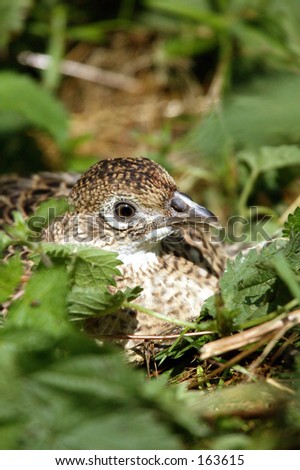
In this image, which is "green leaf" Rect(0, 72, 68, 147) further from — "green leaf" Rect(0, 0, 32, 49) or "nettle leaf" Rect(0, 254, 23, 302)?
"nettle leaf" Rect(0, 254, 23, 302)

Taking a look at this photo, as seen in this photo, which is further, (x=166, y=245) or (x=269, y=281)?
(x=166, y=245)

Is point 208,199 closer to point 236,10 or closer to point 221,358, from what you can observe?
point 236,10

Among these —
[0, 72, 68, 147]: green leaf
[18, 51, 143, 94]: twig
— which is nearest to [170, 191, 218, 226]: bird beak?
[0, 72, 68, 147]: green leaf

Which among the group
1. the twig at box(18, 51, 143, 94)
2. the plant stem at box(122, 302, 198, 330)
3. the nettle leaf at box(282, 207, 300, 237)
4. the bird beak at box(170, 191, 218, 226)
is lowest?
the plant stem at box(122, 302, 198, 330)

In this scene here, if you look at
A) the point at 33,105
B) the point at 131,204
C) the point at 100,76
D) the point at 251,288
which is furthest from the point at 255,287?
the point at 100,76

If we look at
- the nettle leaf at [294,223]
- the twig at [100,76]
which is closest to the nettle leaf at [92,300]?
the nettle leaf at [294,223]

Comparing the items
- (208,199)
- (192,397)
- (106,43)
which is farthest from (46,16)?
(192,397)

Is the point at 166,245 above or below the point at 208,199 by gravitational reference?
below
